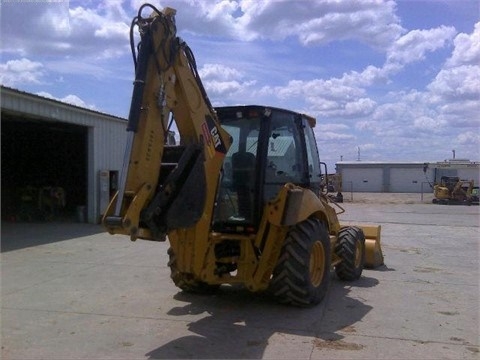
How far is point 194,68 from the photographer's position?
6.37 m

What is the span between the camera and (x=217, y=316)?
6840 mm

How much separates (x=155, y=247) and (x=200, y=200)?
8026 millimetres

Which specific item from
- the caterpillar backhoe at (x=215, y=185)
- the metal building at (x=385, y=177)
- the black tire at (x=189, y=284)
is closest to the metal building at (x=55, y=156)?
the black tire at (x=189, y=284)

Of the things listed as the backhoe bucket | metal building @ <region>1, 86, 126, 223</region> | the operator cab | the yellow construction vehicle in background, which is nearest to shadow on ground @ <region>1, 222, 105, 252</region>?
metal building @ <region>1, 86, 126, 223</region>

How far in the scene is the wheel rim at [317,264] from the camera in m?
7.52

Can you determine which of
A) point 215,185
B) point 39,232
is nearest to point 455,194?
point 39,232

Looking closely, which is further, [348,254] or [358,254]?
[358,254]

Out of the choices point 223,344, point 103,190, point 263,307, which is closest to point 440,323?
point 263,307

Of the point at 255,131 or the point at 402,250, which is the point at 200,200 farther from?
the point at 402,250

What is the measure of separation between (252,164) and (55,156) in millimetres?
21160

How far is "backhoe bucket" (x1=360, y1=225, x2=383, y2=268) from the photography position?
35.7 ft

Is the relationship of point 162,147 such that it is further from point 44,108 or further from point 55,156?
point 55,156

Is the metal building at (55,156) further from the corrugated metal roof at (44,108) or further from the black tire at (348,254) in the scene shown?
the black tire at (348,254)

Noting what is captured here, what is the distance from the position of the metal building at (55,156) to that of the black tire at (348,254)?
32.8 ft
